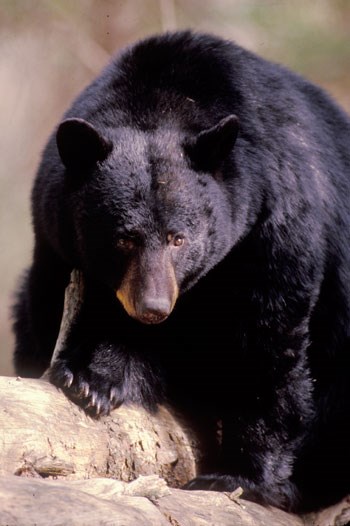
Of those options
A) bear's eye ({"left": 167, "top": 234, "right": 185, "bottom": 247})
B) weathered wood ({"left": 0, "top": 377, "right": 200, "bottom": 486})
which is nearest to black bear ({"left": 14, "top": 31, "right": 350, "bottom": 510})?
bear's eye ({"left": 167, "top": 234, "right": 185, "bottom": 247})

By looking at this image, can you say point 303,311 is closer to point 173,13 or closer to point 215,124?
point 215,124

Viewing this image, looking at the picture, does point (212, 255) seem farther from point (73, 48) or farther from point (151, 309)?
point (73, 48)

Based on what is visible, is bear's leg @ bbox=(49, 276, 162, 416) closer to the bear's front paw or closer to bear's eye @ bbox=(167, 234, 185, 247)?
the bear's front paw

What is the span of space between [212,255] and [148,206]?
0.46m

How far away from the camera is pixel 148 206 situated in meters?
4.36

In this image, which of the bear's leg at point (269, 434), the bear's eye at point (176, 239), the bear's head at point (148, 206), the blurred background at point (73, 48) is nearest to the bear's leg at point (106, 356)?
the bear's head at point (148, 206)

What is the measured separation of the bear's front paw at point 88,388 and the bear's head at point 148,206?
1.54 feet

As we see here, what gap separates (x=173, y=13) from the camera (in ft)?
32.0

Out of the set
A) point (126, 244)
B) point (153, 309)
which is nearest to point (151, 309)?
point (153, 309)

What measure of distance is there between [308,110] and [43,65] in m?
5.17

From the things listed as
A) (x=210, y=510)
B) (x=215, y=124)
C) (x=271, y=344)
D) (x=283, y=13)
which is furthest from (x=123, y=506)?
(x=283, y=13)

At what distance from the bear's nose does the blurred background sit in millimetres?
5514

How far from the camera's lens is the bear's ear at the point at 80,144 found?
432 cm

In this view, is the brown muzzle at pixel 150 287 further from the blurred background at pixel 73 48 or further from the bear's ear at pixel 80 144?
the blurred background at pixel 73 48
